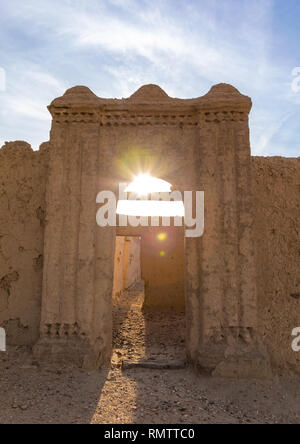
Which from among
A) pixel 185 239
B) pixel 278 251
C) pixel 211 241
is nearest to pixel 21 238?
pixel 185 239

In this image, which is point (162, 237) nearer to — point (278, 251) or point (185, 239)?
point (185, 239)

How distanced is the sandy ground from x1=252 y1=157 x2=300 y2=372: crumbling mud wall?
1.66ft

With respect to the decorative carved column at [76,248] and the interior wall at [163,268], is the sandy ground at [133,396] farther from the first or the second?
the interior wall at [163,268]

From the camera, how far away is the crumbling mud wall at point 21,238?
15.8 ft

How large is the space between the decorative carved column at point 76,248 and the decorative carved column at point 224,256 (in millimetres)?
1384

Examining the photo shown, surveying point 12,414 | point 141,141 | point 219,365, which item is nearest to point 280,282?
point 219,365

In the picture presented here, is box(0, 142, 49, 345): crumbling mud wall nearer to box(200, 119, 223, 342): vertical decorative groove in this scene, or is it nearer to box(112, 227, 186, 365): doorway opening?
box(112, 227, 186, 365): doorway opening

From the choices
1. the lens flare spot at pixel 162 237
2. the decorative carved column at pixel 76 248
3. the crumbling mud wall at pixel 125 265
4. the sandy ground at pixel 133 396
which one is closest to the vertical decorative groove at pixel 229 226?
the sandy ground at pixel 133 396

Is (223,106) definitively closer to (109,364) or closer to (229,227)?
(229,227)

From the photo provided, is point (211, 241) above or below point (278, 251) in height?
above

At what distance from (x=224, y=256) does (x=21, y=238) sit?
3283mm

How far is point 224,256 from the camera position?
183 inches

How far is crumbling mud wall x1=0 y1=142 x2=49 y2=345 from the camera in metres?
4.81

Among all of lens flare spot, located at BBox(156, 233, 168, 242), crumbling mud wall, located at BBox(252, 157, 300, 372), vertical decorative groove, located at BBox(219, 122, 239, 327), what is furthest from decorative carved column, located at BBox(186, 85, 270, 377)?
lens flare spot, located at BBox(156, 233, 168, 242)
